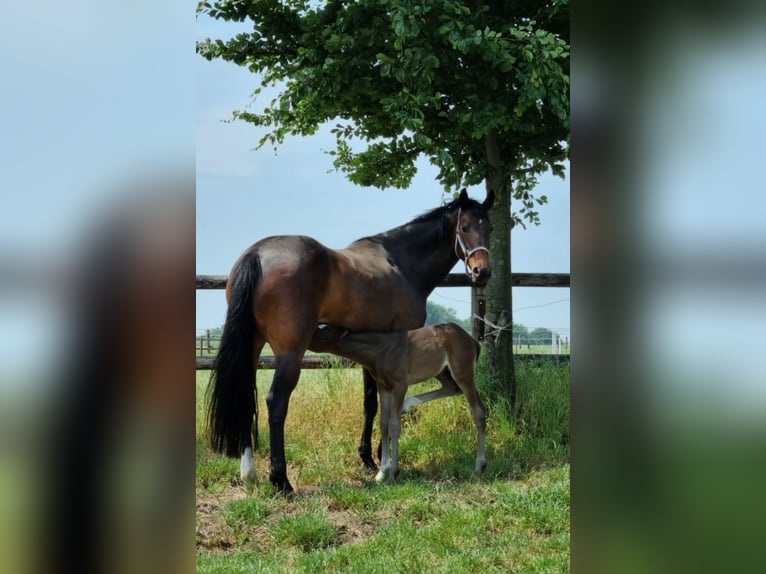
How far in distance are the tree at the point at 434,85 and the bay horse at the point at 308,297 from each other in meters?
0.71

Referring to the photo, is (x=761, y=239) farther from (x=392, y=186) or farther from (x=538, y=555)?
(x=392, y=186)

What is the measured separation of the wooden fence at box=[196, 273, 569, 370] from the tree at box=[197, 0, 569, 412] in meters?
0.17

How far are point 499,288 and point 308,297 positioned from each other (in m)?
2.53

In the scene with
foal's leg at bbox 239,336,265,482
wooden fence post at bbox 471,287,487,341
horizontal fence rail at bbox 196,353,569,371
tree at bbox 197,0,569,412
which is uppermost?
tree at bbox 197,0,569,412

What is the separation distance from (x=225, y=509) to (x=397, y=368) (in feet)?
5.33

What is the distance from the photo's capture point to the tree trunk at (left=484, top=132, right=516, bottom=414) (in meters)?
6.60

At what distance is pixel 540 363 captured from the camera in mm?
7117

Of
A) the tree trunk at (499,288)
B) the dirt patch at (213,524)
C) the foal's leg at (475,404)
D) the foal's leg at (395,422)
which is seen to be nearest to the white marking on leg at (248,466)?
the dirt patch at (213,524)

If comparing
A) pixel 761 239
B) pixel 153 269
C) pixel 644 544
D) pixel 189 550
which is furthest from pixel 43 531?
pixel 761 239

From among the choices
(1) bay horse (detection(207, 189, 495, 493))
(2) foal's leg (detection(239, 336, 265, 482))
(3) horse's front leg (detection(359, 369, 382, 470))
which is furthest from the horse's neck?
(2) foal's leg (detection(239, 336, 265, 482))

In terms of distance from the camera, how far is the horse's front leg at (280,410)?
4.70m

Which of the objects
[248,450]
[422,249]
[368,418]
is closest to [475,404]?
[368,418]

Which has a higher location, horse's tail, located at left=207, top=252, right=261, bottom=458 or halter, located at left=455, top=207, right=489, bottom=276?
halter, located at left=455, top=207, right=489, bottom=276

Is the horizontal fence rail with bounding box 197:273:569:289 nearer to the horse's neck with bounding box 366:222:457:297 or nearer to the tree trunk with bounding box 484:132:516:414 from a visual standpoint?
the tree trunk with bounding box 484:132:516:414
